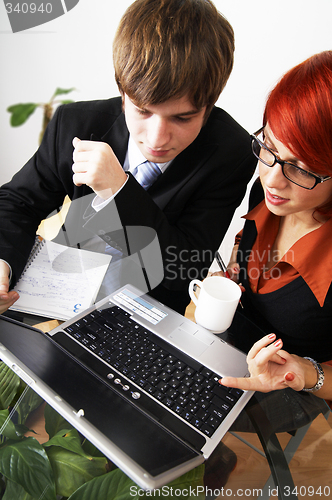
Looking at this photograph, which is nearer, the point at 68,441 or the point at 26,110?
the point at 68,441

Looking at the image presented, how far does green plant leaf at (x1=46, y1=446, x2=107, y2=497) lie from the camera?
1.70 ft

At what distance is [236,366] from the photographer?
74 cm

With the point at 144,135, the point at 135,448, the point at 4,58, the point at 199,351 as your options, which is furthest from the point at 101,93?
the point at 135,448

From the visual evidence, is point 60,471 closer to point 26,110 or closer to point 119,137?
point 119,137

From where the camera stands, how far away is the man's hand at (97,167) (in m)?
0.77

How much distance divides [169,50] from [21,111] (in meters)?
1.66

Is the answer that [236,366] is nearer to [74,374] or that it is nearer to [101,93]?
[74,374]

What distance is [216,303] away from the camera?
0.76m

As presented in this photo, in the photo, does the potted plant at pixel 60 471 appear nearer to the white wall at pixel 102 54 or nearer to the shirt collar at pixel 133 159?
the shirt collar at pixel 133 159

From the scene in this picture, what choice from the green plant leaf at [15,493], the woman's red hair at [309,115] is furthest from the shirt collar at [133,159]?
the green plant leaf at [15,493]

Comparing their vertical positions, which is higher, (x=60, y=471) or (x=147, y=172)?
(x=147, y=172)

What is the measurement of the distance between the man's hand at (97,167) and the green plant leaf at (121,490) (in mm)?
569

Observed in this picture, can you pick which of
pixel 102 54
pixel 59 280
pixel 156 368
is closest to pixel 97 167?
pixel 59 280

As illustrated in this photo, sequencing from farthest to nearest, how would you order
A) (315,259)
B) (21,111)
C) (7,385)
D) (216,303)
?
1. (21,111)
2. (315,259)
3. (216,303)
4. (7,385)
